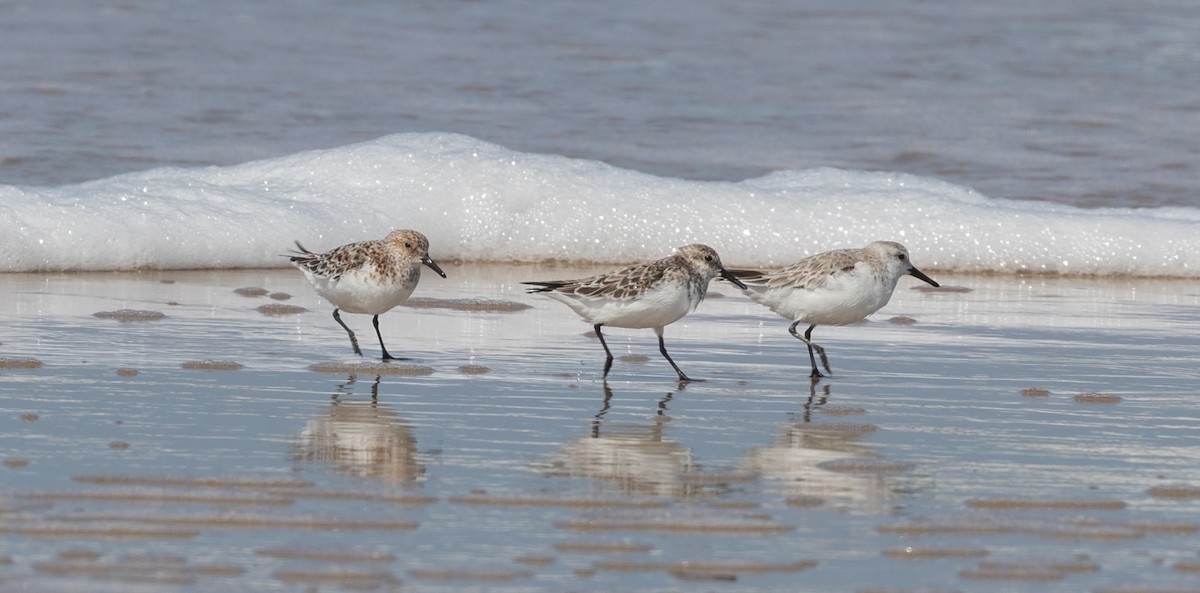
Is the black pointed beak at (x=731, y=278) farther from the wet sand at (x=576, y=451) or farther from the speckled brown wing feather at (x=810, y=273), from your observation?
the wet sand at (x=576, y=451)

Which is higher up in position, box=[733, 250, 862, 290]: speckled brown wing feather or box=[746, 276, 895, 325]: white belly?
box=[733, 250, 862, 290]: speckled brown wing feather

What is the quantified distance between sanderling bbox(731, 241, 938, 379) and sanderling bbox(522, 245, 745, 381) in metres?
0.37

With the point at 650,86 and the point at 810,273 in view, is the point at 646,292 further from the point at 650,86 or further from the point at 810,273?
the point at 650,86

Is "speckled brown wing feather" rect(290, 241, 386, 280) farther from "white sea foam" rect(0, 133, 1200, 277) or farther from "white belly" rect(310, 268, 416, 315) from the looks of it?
"white sea foam" rect(0, 133, 1200, 277)

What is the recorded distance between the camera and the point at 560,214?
35.6 ft

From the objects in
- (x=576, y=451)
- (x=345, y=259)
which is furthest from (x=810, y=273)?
(x=576, y=451)

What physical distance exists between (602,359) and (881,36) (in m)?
12.7

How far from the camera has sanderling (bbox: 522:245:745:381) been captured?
6469 mm

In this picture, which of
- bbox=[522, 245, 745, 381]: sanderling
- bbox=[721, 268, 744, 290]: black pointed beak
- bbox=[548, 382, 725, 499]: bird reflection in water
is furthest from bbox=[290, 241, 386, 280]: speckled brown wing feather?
bbox=[548, 382, 725, 499]: bird reflection in water

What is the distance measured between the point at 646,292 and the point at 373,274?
1143mm

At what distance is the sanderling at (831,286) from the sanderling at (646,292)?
0.37 metres

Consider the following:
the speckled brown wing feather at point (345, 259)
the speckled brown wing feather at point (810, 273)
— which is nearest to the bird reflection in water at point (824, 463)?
the speckled brown wing feather at point (810, 273)

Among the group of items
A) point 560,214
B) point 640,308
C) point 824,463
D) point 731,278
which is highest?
point 560,214

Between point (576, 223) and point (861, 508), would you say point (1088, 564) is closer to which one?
point (861, 508)
